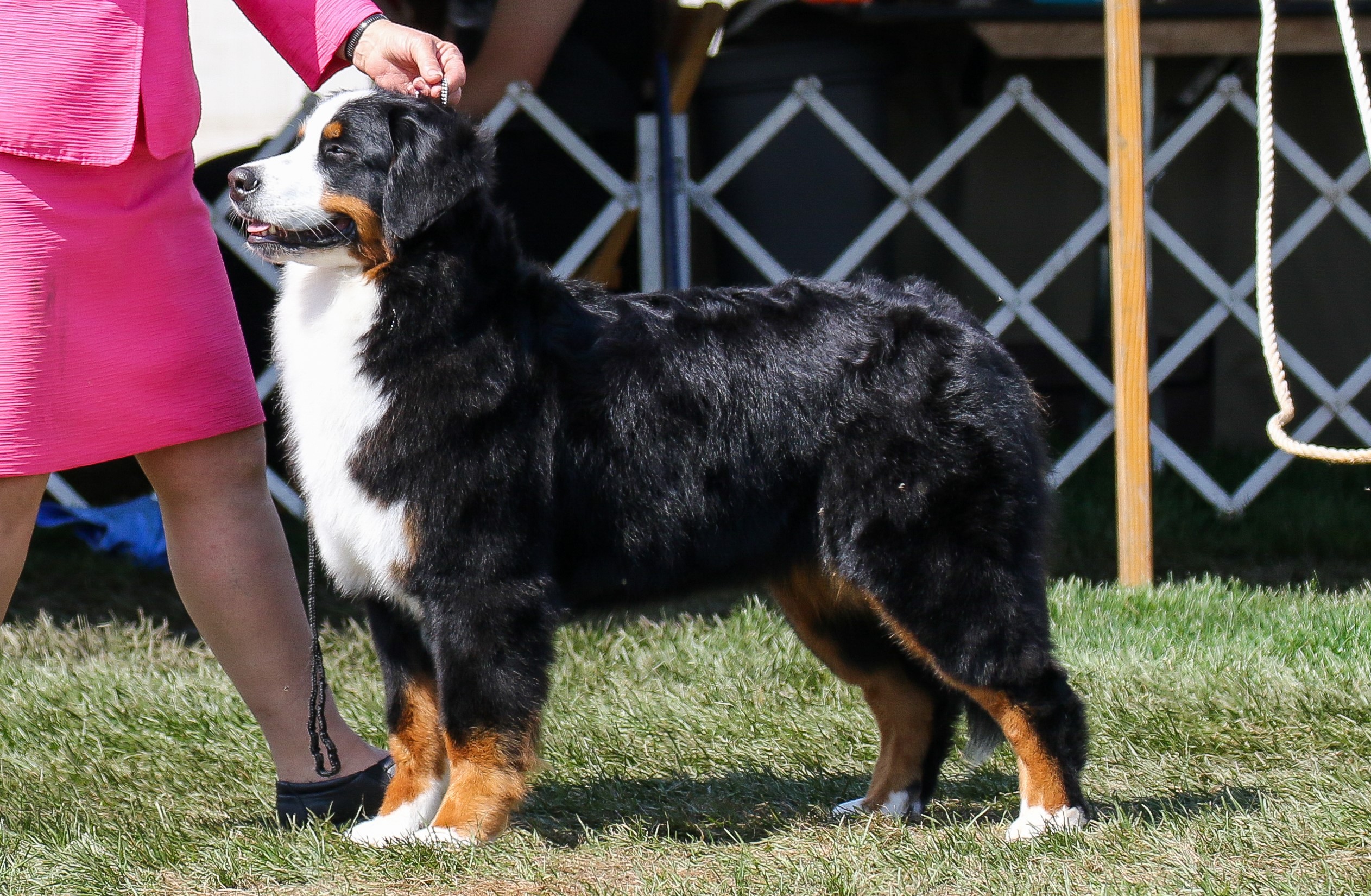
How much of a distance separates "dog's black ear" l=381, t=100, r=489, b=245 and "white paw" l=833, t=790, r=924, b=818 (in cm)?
135

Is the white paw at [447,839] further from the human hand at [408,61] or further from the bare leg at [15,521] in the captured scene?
the human hand at [408,61]

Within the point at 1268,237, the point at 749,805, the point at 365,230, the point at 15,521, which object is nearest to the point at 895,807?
the point at 749,805

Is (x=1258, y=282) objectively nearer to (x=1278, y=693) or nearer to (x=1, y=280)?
(x=1278, y=693)

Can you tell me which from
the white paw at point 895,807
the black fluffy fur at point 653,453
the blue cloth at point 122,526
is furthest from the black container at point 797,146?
the white paw at point 895,807

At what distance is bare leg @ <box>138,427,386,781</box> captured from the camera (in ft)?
8.69

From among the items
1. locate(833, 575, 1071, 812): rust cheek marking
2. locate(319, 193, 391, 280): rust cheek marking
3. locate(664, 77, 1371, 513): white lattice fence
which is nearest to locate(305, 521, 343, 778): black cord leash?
locate(319, 193, 391, 280): rust cheek marking

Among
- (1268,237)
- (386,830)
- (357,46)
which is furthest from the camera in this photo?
(357,46)

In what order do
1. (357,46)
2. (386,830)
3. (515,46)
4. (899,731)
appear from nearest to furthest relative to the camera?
(386,830) → (357,46) → (899,731) → (515,46)

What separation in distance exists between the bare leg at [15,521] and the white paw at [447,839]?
83 centimetres

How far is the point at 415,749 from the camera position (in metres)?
2.58

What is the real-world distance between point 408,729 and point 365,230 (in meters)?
0.90

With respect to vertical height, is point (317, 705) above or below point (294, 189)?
below

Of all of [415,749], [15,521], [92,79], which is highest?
[92,79]

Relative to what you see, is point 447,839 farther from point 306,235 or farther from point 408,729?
point 306,235
